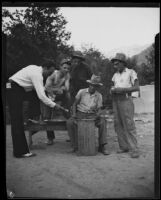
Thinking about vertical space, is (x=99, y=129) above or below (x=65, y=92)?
below

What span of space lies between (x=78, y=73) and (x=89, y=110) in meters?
0.84

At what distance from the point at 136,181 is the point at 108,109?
130cm

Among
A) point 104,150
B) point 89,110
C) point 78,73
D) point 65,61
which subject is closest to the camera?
point 65,61

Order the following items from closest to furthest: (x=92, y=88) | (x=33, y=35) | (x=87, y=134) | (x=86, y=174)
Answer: (x=86, y=174)
(x=33, y=35)
(x=87, y=134)
(x=92, y=88)

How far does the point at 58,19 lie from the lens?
5762mm

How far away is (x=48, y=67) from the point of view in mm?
6020

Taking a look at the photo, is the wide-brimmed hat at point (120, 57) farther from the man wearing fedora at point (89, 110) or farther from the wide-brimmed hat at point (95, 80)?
the man wearing fedora at point (89, 110)

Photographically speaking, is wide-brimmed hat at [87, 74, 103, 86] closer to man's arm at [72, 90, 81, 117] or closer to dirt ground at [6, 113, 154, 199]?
man's arm at [72, 90, 81, 117]

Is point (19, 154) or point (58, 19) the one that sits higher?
point (58, 19)

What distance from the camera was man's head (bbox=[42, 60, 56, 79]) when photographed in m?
5.96

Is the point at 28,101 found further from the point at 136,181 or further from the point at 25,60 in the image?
the point at 136,181

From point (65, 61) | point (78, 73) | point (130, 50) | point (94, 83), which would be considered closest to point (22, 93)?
point (65, 61)

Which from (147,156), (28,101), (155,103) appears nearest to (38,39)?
(28,101)

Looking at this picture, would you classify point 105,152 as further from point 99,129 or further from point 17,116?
point 17,116
